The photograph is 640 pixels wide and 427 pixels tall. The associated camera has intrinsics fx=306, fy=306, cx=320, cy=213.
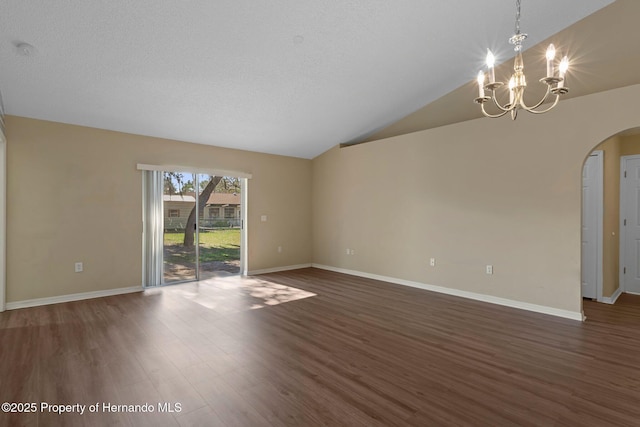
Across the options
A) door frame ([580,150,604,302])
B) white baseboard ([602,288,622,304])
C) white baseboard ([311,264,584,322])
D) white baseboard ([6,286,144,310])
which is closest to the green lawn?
white baseboard ([6,286,144,310])

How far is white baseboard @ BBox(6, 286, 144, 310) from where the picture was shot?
13.3ft

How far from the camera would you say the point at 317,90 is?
14.9 feet

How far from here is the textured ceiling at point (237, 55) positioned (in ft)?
9.52

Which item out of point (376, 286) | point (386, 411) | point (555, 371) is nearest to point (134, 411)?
point (386, 411)

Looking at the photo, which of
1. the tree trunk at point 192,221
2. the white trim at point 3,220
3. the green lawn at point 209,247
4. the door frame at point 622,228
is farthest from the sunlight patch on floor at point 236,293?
the door frame at point 622,228

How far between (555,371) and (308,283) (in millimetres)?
3753

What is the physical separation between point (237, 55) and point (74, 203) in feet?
10.5

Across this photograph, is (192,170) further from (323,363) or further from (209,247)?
(323,363)

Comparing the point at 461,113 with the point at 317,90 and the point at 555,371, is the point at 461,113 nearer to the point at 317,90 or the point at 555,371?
the point at 317,90

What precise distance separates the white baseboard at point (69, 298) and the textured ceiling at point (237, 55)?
2.49 m

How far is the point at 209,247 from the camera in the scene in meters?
5.94

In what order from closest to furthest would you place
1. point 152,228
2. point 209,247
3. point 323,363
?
1. point 323,363
2. point 152,228
3. point 209,247

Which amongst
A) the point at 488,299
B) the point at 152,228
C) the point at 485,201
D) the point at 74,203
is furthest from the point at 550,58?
the point at 74,203

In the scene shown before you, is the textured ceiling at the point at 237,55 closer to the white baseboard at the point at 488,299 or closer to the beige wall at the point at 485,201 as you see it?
the beige wall at the point at 485,201
